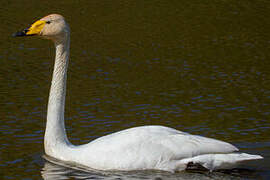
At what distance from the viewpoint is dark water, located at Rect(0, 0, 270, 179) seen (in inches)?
354

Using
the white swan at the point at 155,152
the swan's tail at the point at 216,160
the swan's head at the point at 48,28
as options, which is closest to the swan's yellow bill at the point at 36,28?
the swan's head at the point at 48,28

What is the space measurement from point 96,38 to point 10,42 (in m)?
2.48

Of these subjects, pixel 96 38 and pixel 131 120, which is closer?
pixel 131 120

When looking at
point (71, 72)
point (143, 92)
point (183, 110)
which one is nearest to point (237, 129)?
point (183, 110)

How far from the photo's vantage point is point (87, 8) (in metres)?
20.6

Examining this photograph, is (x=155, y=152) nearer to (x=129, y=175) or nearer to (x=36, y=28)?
(x=129, y=175)

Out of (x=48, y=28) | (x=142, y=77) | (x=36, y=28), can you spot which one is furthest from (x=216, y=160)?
(x=142, y=77)

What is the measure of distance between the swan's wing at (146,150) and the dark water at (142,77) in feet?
0.53

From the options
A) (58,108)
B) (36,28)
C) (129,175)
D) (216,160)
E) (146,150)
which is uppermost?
(36,28)

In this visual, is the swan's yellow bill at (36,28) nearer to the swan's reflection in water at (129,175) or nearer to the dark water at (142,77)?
the dark water at (142,77)

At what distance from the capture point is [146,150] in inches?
293

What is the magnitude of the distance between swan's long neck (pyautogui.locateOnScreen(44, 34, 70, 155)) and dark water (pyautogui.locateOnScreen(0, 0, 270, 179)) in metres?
0.36

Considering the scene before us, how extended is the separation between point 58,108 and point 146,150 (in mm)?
1499

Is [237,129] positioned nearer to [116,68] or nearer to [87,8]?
[116,68]
